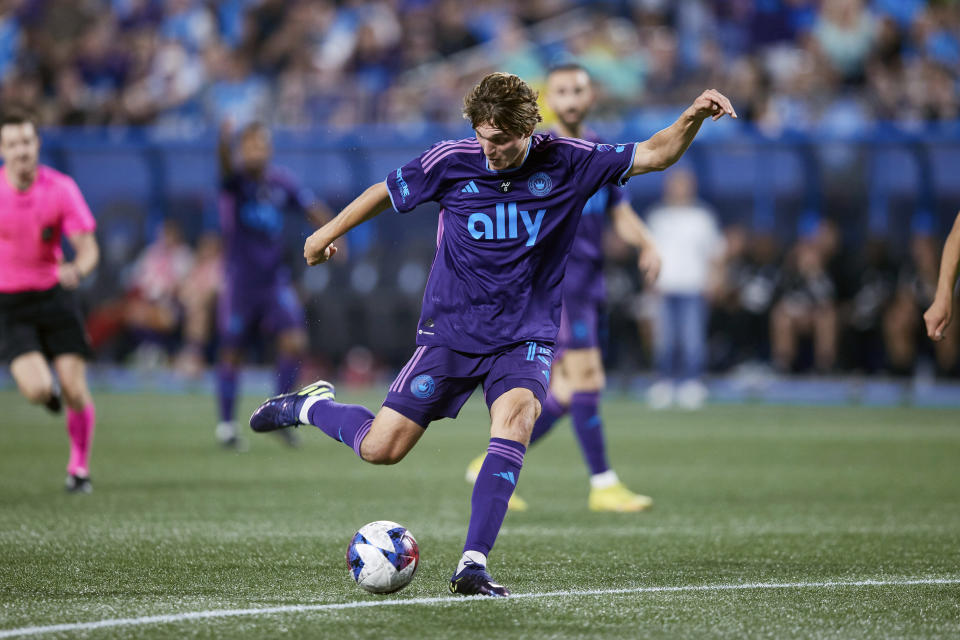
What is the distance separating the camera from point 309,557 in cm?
635

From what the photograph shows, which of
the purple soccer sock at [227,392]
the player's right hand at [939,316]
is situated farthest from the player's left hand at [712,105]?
the purple soccer sock at [227,392]

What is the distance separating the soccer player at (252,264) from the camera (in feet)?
39.9

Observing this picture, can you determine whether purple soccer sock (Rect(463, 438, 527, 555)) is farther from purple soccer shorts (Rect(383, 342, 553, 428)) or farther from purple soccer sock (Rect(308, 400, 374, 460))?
purple soccer sock (Rect(308, 400, 374, 460))

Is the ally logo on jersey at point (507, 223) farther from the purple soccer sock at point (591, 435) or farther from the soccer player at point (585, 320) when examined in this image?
the purple soccer sock at point (591, 435)

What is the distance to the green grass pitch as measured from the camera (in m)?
4.85

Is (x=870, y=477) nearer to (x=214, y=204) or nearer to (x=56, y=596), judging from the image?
(x=56, y=596)

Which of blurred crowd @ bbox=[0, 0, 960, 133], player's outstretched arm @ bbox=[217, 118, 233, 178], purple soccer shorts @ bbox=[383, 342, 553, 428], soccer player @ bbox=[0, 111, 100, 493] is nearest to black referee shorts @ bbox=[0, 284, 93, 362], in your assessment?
soccer player @ bbox=[0, 111, 100, 493]

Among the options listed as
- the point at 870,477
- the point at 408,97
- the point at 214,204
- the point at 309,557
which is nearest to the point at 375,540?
the point at 309,557

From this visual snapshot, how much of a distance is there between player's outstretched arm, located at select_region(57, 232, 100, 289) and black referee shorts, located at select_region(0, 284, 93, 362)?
0.66 ft

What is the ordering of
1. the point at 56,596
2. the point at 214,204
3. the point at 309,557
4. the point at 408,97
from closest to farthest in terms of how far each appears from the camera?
the point at 56,596, the point at 309,557, the point at 408,97, the point at 214,204

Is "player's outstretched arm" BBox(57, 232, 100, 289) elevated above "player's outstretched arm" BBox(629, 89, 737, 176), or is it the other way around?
"player's outstretched arm" BBox(629, 89, 737, 176)

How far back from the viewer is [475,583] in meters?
5.20

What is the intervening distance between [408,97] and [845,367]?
22.8ft

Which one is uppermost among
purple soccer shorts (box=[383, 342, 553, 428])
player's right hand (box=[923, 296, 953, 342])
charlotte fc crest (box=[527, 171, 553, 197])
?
charlotte fc crest (box=[527, 171, 553, 197])
